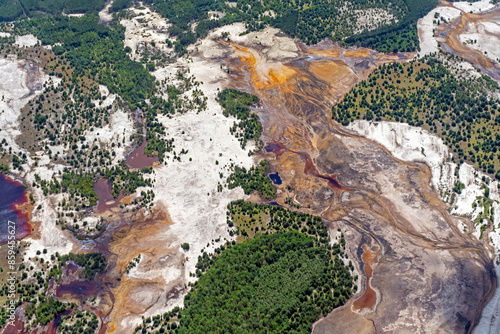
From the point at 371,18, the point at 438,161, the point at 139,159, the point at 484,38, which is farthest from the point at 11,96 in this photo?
the point at 484,38

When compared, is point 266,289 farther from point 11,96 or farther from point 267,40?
point 267,40

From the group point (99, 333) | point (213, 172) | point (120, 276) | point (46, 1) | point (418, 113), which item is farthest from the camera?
point (46, 1)

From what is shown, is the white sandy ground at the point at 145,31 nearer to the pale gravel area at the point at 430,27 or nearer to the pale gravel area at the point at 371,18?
the pale gravel area at the point at 371,18

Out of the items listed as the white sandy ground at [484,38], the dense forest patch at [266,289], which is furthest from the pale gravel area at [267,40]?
the dense forest patch at [266,289]

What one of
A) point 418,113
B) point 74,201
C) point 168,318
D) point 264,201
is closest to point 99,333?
point 168,318

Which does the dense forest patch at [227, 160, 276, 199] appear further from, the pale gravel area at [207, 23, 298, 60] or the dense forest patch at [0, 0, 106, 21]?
the dense forest patch at [0, 0, 106, 21]

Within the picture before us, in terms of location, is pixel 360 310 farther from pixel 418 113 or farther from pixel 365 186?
pixel 418 113
